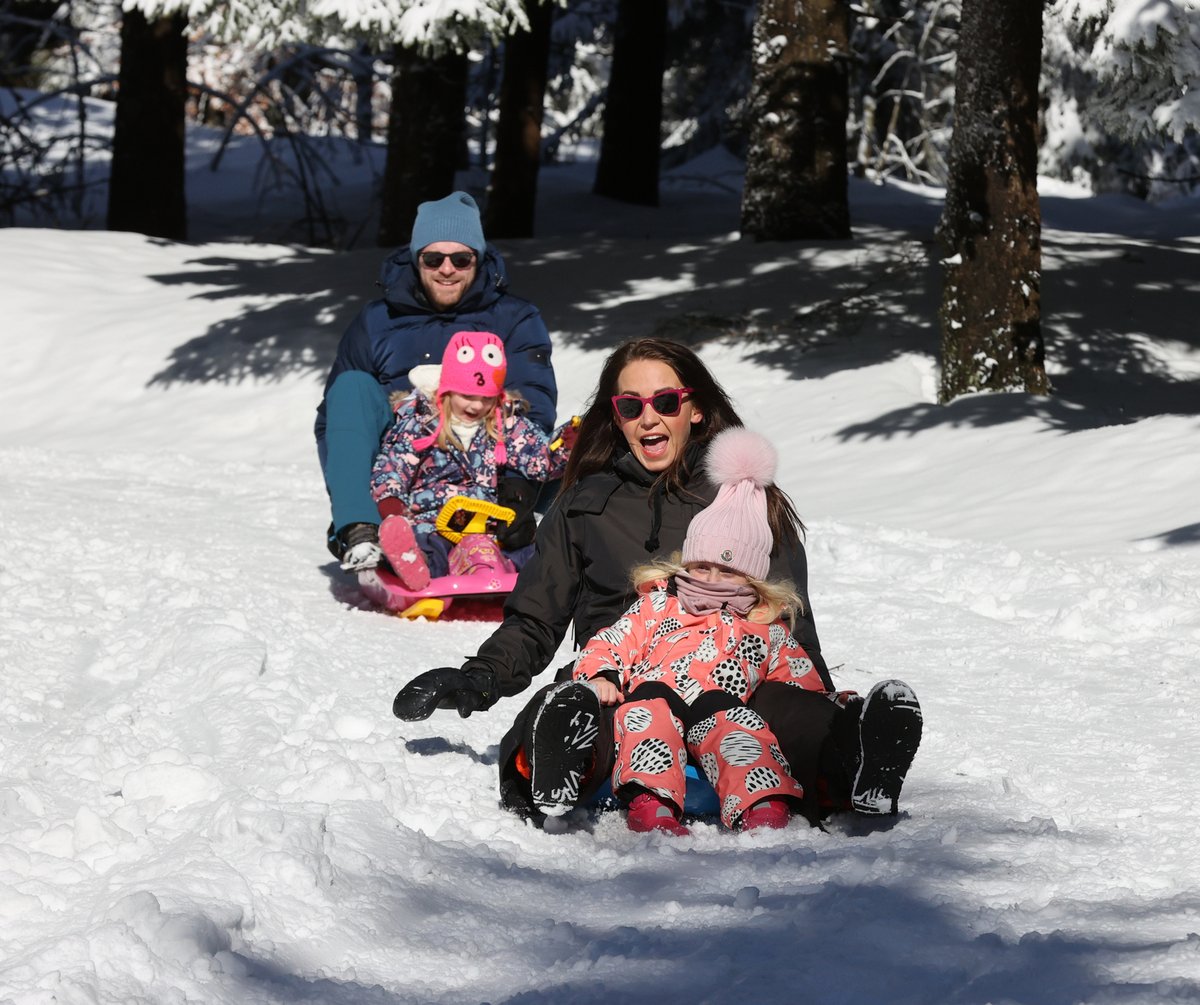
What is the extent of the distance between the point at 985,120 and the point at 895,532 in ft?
10.8

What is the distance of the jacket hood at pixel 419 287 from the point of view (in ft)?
22.1

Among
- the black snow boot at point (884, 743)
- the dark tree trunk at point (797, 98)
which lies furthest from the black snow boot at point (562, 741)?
the dark tree trunk at point (797, 98)

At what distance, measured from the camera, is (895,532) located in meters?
Result: 7.21

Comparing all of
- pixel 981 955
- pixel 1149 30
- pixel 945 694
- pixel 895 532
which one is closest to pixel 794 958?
pixel 981 955

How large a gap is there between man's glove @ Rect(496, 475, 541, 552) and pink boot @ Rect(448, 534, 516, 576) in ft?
0.21

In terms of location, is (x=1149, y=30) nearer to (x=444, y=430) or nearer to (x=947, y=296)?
(x=947, y=296)

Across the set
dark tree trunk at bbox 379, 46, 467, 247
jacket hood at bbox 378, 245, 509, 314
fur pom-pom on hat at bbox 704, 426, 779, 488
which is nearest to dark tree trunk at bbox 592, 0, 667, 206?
dark tree trunk at bbox 379, 46, 467, 247

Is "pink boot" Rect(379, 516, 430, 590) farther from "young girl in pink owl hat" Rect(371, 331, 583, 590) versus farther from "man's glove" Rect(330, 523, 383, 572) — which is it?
"young girl in pink owl hat" Rect(371, 331, 583, 590)

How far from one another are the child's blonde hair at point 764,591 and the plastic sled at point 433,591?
2.09 metres

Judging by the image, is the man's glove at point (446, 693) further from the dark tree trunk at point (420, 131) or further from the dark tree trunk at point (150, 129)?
the dark tree trunk at point (150, 129)

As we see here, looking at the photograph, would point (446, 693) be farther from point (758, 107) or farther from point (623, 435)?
point (758, 107)

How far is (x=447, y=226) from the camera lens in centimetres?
664

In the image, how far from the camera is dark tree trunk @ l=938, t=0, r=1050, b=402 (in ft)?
30.5

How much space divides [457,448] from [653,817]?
3112mm
